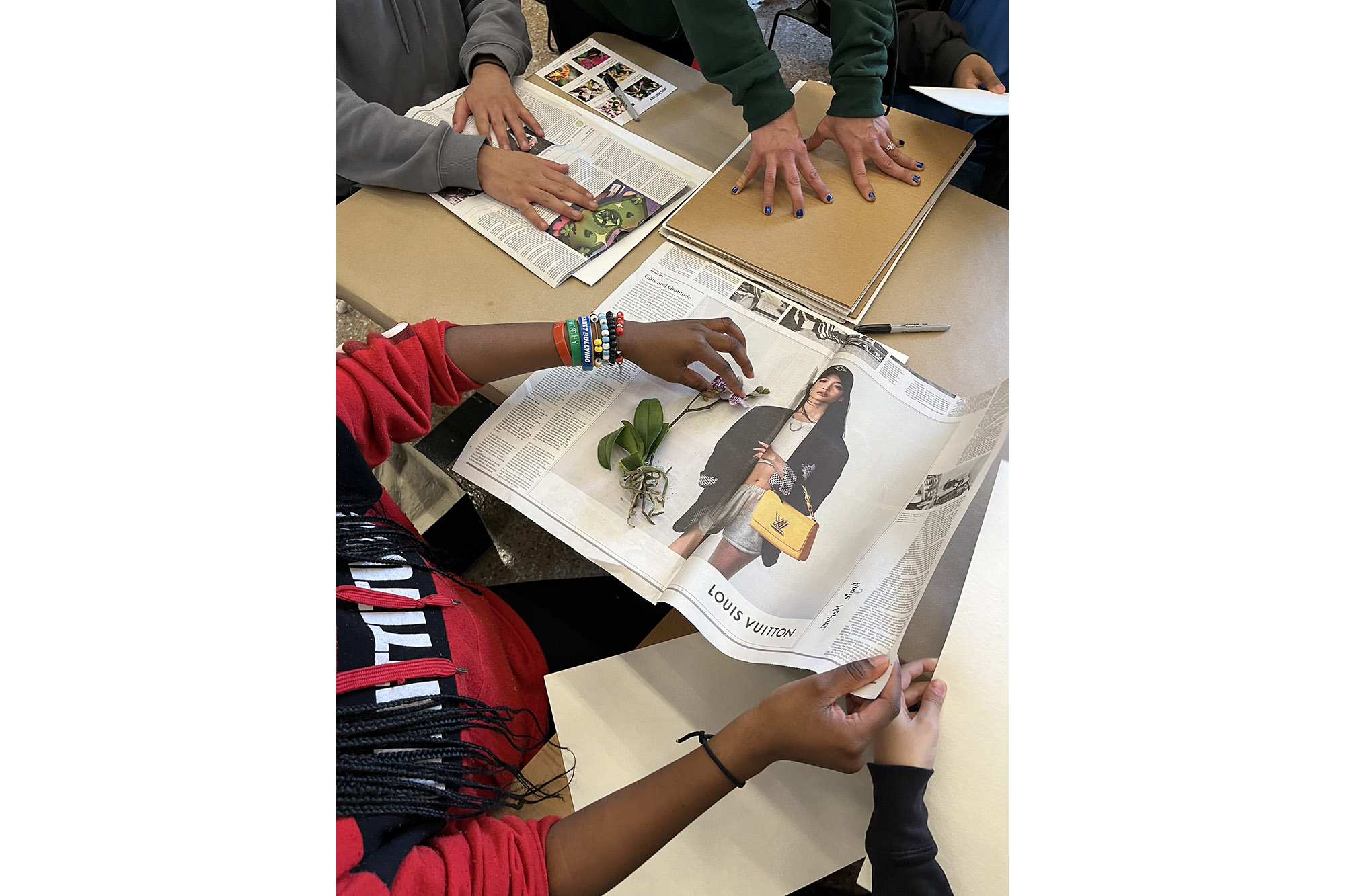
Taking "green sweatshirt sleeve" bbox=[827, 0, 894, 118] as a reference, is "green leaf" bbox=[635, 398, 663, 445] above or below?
below

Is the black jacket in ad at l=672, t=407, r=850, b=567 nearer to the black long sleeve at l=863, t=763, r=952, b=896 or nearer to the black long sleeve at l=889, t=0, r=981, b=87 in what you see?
the black long sleeve at l=863, t=763, r=952, b=896

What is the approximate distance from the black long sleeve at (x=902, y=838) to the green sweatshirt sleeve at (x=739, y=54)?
802 mm

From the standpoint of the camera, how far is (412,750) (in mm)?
595

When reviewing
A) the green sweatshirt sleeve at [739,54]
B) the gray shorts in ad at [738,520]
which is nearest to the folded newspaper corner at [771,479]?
the gray shorts in ad at [738,520]

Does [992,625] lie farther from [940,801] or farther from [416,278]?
[416,278]

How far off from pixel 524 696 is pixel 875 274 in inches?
25.4

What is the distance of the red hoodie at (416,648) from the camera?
0.54 meters

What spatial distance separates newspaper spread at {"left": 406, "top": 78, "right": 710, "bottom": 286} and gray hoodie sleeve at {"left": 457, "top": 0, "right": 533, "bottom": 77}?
71 millimetres

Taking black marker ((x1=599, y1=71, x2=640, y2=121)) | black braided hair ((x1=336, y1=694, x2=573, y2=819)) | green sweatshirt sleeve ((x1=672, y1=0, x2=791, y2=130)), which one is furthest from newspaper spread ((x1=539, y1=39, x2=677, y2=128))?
black braided hair ((x1=336, y1=694, x2=573, y2=819))

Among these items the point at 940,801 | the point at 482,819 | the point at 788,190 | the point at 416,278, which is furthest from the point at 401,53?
the point at 940,801

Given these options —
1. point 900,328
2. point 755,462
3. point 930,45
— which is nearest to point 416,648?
point 755,462

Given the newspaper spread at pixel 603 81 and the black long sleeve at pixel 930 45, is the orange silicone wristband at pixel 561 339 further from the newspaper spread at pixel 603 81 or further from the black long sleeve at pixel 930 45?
the black long sleeve at pixel 930 45

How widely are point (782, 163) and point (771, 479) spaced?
455 mm

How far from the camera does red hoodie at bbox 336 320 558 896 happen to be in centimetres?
54
